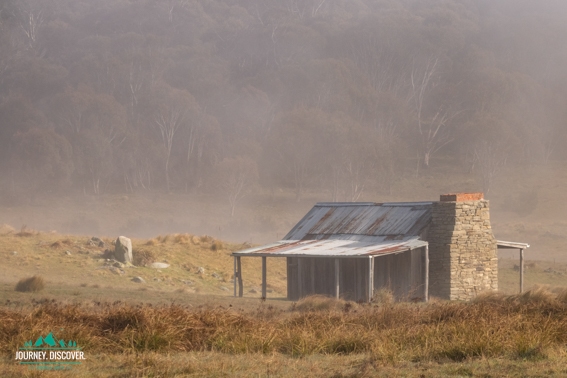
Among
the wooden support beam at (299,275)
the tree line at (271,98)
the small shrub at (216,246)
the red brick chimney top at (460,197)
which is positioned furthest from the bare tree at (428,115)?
the wooden support beam at (299,275)

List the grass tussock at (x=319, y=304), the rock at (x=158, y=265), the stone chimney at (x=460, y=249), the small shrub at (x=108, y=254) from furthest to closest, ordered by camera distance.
A: the small shrub at (x=108, y=254)
the rock at (x=158, y=265)
the stone chimney at (x=460, y=249)
the grass tussock at (x=319, y=304)

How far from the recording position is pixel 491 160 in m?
79.6

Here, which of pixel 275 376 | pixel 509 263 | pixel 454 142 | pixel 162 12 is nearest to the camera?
pixel 275 376

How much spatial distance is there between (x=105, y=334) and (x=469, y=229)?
16.8 metres

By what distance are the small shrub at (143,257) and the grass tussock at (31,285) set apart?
12022 millimetres

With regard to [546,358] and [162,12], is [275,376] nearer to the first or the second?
[546,358]

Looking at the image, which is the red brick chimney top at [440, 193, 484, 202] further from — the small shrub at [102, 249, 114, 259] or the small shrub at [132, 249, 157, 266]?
A: the small shrub at [102, 249, 114, 259]

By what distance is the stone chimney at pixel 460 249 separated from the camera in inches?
1061

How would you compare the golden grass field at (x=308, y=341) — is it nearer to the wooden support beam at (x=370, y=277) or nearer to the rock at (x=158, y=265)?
the wooden support beam at (x=370, y=277)

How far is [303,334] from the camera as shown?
12914mm

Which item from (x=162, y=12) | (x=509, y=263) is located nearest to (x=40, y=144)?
Result: (x=509, y=263)

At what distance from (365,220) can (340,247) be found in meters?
2.86

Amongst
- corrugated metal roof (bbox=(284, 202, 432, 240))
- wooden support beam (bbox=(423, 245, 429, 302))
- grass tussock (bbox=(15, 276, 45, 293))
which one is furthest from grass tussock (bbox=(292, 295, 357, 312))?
grass tussock (bbox=(15, 276, 45, 293))

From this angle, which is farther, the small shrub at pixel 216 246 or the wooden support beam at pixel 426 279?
the small shrub at pixel 216 246
